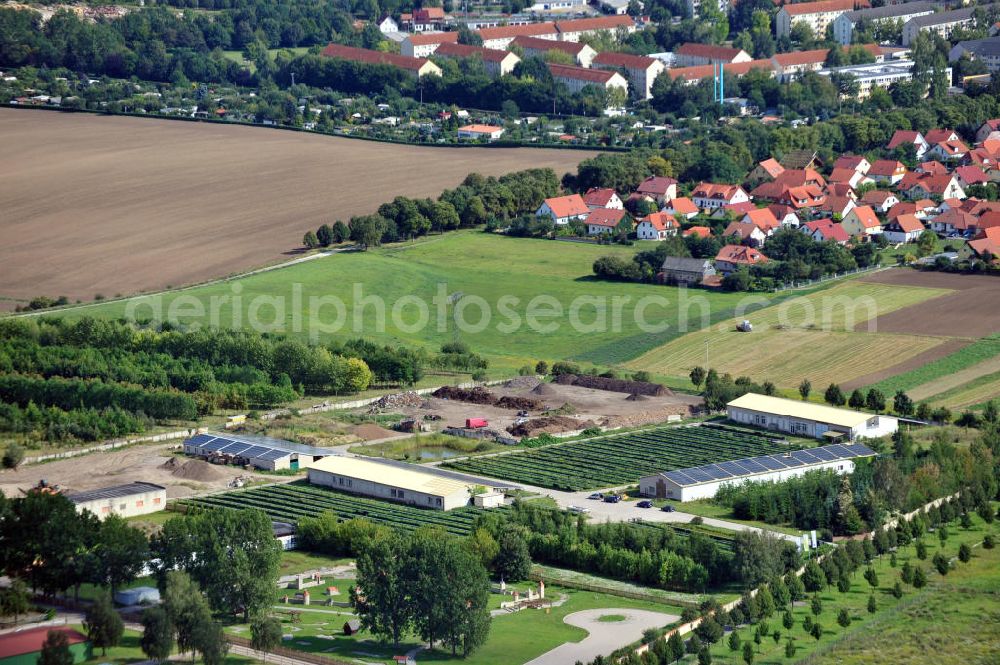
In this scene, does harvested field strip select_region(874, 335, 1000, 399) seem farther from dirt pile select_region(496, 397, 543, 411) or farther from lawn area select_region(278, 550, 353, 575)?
lawn area select_region(278, 550, 353, 575)

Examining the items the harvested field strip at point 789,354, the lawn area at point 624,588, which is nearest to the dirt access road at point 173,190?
the harvested field strip at point 789,354

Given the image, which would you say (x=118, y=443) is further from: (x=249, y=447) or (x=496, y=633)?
(x=496, y=633)

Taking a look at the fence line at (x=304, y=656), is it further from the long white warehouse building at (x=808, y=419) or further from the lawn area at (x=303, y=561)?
A: the long white warehouse building at (x=808, y=419)

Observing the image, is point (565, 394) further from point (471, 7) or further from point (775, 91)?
point (471, 7)

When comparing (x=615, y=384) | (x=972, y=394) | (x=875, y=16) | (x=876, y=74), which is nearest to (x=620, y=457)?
(x=615, y=384)

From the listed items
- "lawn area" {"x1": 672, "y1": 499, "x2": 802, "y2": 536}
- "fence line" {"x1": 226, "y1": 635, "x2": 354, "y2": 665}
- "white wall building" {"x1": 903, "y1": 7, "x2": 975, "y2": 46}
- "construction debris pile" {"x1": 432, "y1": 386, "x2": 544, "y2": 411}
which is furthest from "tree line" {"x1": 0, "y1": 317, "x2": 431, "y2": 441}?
"white wall building" {"x1": 903, "y1": 7, "x2": 975, "y2": 46}

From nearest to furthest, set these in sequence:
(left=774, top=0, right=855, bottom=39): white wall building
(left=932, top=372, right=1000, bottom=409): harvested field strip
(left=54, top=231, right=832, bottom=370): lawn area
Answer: (left=932, top=372, right=1000, bottom=409): harvested field strip < (left=54, top=231, right=832, bottom=370): lawn area < (left=774, top=0, right=855, bottom=39): white wall building

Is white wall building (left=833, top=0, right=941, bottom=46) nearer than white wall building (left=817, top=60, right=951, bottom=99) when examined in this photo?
No

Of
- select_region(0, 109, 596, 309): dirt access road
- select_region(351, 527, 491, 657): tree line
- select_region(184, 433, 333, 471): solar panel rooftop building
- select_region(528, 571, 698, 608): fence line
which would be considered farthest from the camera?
select_region(0, 109, 596, 309): dirt access road
